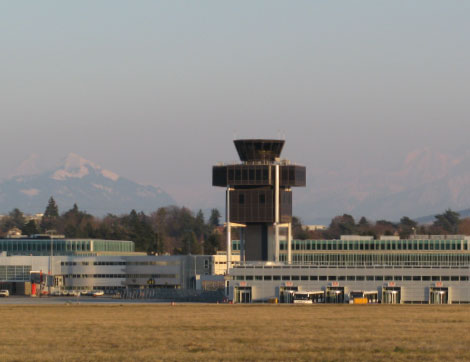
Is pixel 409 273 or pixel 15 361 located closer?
pixel 15 361

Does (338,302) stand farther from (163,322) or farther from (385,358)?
(385,358)

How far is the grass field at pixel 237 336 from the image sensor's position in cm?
7844

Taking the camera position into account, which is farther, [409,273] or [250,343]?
[409,273]

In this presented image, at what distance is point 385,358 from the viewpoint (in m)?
75.4

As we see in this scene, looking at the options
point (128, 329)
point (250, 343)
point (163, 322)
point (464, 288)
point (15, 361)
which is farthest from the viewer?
point (464, 288)

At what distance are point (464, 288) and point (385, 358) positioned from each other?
4888 inches

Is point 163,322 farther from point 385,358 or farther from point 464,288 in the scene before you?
point 464,288

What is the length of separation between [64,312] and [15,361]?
246 feet

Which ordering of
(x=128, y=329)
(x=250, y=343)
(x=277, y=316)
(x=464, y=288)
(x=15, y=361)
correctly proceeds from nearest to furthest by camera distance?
(x=15, y=361) → (x=250, y=343) → (x=128, y=329) → (x=277, y=316) → (x=464, y=288)

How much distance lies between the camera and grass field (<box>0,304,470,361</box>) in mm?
78438

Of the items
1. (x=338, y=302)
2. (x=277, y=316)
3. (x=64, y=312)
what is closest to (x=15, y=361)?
(x=277, y=316)

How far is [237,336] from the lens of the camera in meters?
95.8

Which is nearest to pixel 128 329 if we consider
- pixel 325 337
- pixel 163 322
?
pixel 163 322

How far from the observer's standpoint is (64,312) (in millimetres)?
149625
